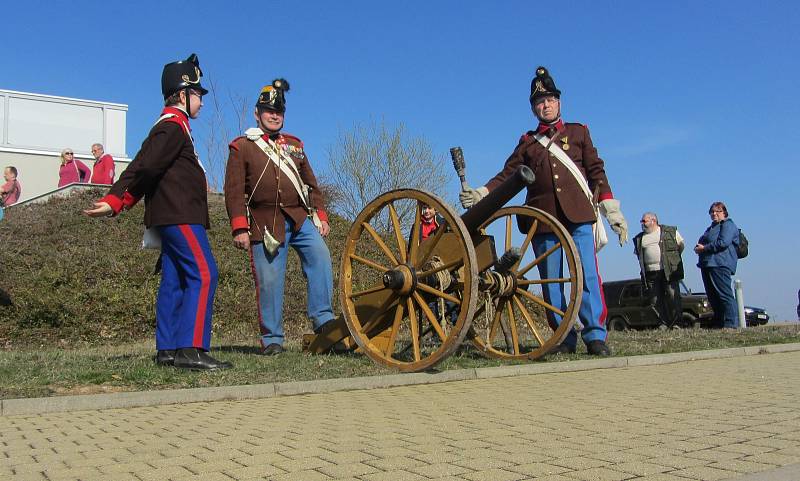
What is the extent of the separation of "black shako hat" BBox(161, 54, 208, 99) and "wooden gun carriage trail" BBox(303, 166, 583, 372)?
162 cm

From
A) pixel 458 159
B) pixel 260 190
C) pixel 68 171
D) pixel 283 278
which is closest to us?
pixel 458 159

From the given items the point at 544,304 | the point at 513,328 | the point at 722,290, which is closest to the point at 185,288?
the point at 513,328

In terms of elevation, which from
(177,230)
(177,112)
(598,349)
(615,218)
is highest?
(177,112)

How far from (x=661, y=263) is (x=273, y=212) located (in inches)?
273

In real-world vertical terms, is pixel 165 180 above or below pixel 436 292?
above

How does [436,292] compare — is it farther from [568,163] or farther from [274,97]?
[274,97]

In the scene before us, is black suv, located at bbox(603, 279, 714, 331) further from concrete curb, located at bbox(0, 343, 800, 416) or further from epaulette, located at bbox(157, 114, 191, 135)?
epaulette, located at bbox(157, 114, 191, 135)

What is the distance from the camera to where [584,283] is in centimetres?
680

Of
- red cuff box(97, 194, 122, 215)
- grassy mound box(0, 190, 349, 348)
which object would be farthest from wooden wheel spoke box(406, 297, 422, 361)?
grassy mound box(0, 190, 349, 348)

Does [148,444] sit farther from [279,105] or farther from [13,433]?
[279,105]

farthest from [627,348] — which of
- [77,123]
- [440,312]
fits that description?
[77,123]

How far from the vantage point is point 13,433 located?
3.61 meters

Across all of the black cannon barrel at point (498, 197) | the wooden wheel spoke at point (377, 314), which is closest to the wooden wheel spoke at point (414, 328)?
the wooden wheel spoke at point (377, 314)

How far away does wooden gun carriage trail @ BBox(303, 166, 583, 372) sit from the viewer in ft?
17.7
